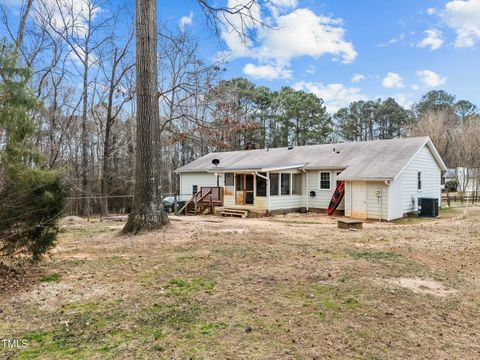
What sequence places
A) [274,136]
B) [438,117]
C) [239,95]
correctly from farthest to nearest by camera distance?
[274,136] < [239,95] < [438,117]

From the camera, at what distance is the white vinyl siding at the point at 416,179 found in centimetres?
1550

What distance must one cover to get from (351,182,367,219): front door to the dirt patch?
999cm

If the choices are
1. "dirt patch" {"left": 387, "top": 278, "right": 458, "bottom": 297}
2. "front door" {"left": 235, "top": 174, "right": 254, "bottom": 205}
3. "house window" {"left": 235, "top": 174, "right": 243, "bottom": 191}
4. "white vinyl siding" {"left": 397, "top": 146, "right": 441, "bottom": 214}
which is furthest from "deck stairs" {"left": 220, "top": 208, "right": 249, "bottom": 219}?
"dirt patch" {"left": 387, "top": 278, "right": 458, "bottom": 297}

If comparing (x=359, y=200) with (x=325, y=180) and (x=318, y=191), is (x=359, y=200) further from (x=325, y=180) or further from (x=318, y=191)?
(x=318, y=191)

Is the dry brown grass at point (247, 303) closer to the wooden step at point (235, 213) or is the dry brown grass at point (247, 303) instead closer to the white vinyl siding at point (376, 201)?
the white vinyl siding at point (376, 201)

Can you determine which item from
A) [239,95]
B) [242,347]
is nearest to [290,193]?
[242,347]

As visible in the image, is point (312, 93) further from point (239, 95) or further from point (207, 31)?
point (207, 31)

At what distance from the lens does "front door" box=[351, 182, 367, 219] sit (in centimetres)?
1504

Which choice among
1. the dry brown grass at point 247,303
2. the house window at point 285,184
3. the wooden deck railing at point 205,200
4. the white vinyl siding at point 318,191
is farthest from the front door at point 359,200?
the dry brown grass at point 247,303

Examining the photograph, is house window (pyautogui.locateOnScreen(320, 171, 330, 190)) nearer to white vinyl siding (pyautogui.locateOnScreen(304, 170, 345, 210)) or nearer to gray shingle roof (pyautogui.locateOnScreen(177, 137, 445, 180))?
white vinyl siding (pyautogui.locateOnScreen(304, 170, 345, 210))

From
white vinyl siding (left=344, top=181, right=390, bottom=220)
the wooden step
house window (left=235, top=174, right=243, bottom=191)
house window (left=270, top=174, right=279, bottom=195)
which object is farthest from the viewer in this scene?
house window (left=235, top=174, right=243, bottom=191)

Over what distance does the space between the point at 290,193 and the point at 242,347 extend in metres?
15.4

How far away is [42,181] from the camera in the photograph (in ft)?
16.7

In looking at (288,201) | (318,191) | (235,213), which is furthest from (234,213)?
(318,191)
